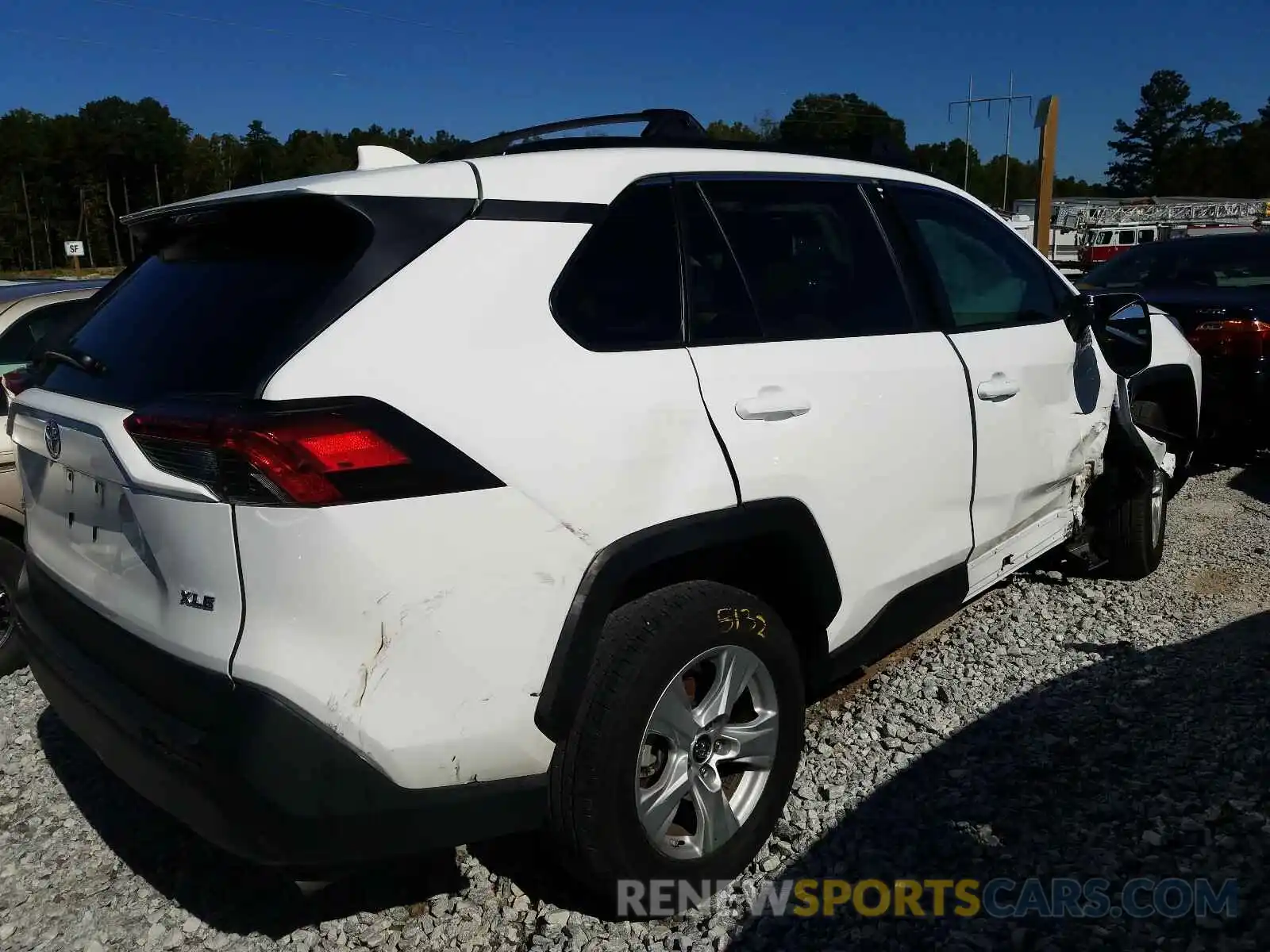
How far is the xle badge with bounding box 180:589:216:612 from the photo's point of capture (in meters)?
1.89

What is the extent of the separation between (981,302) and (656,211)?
157cm

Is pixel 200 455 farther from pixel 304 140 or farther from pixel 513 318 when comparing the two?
pixel 304 140

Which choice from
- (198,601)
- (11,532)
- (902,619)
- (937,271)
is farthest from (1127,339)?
(11,532)

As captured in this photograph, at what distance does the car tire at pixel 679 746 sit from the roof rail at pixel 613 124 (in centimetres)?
126

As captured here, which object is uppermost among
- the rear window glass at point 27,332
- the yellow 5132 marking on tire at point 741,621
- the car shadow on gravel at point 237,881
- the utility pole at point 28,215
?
the utility pole at point 28,215

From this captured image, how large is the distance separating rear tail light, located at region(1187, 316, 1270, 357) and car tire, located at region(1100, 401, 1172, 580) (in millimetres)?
1898

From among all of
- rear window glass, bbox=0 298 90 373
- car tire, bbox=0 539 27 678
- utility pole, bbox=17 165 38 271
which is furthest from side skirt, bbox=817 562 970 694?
utility pole, bbox=17 165 38 271

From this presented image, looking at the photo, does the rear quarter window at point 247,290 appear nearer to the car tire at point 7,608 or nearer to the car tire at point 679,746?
the car tire at point 679,746

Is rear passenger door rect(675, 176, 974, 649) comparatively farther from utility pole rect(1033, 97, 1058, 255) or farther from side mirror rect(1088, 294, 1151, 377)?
utility pole rect(1033, 97, 1058, 255)

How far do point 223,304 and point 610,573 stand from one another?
100 centimetres

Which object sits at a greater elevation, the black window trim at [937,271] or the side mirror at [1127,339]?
the black window trim at [937,271]

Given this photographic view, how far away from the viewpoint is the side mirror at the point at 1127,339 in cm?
412

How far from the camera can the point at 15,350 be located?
453cm

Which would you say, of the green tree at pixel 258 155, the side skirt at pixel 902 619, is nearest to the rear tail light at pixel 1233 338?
the side skirt at pixel 902 619
